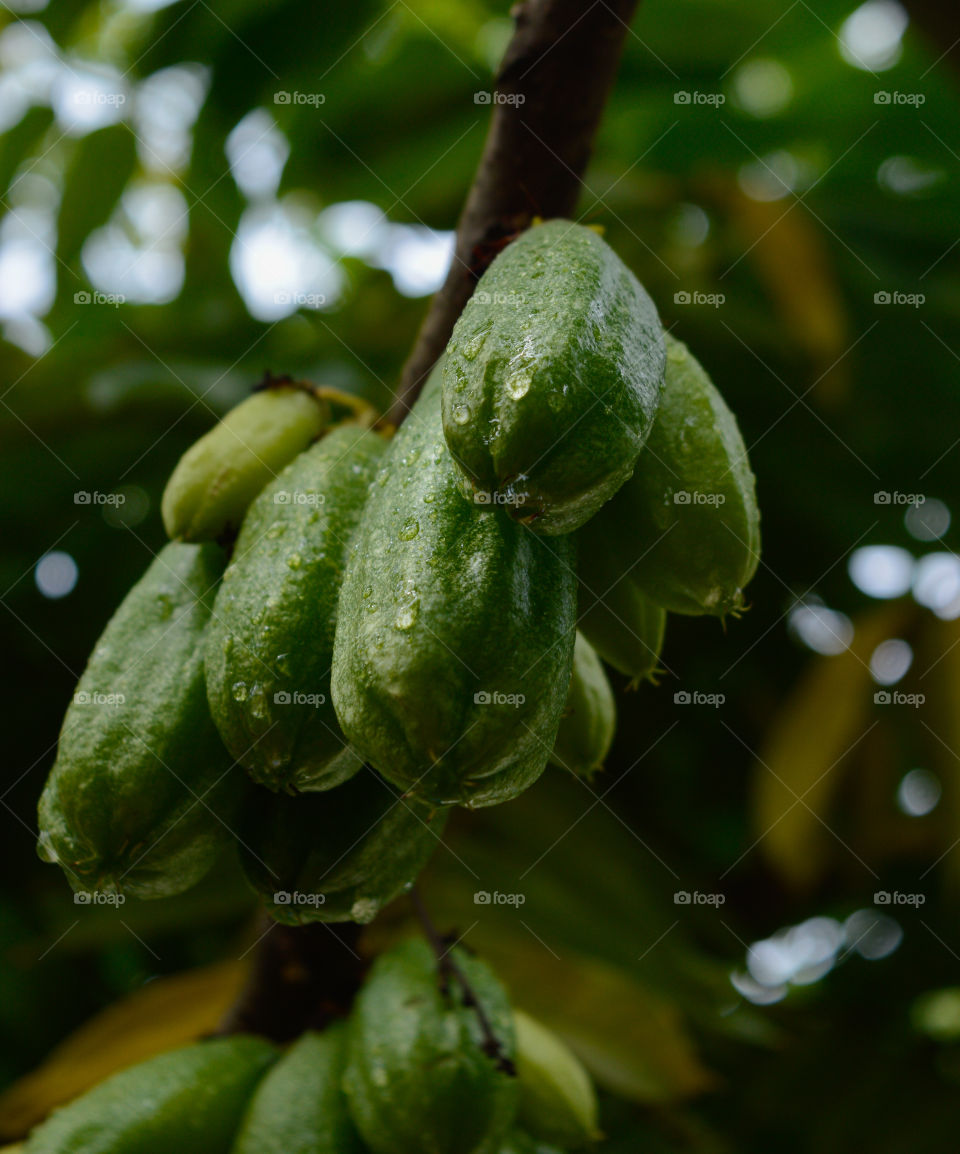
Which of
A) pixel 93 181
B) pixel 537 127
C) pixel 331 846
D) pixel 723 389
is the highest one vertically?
pixel 93 181

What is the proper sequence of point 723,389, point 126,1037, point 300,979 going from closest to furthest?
1. point 300,979
2. point 126,1037
3. point 723,389

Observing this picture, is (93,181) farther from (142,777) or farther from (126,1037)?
(142,777)

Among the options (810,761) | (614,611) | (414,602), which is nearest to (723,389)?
(810,761)

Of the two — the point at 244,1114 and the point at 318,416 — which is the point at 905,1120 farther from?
the point at 318,416

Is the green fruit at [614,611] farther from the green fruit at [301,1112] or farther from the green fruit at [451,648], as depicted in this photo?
the green fruit at [301,1112]

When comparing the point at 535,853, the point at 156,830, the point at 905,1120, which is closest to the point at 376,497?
the point at 156,830

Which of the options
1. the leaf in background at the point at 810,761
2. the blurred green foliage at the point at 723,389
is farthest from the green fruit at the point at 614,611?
the leaf in background at the point at 810,761
